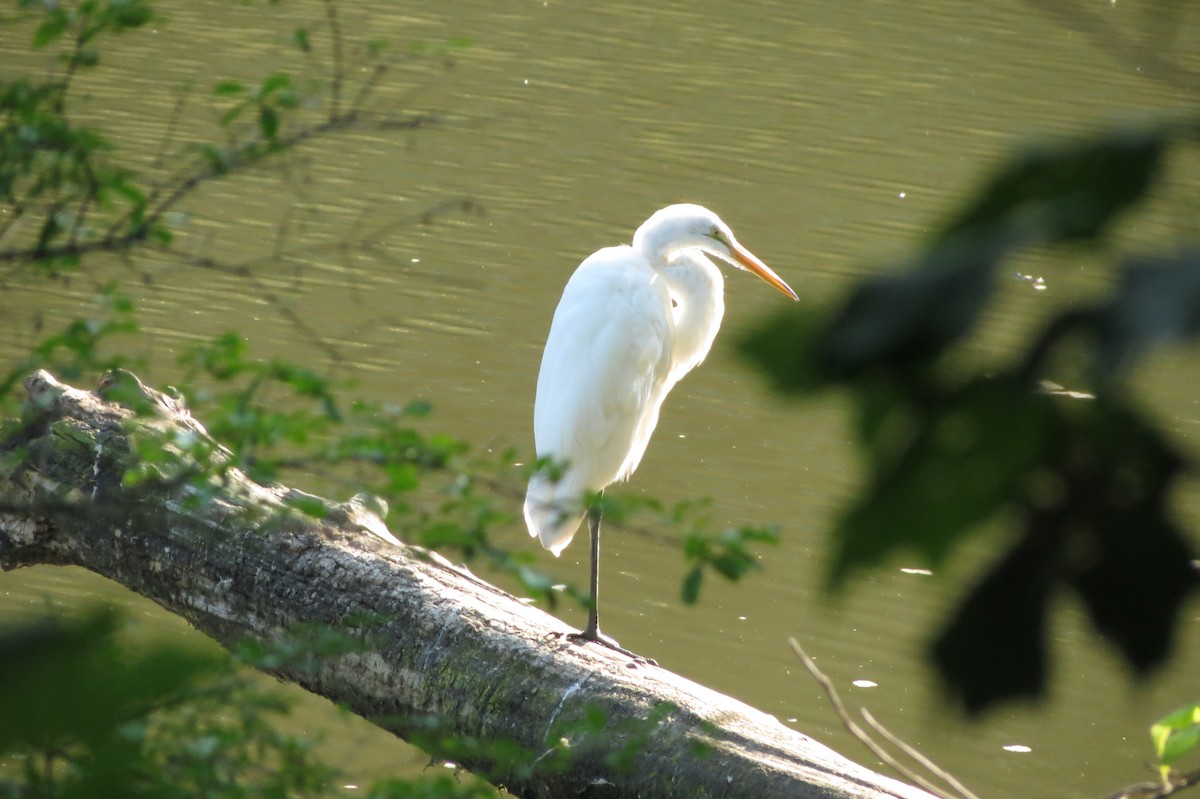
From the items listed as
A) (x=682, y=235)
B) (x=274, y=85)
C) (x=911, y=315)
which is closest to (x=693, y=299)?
(x=682, y=235)

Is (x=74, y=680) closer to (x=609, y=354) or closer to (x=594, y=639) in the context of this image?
(x=594, y=639)

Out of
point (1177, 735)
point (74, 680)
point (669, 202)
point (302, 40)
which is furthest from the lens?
point (669, 202)

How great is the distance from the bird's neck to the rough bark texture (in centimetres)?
156

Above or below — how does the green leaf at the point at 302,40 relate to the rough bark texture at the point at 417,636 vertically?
above

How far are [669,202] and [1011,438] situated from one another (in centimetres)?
→ 859

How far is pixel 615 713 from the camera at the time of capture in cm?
304

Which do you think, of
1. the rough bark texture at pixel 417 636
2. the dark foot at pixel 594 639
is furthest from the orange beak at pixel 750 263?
the rough bark texture at pixel 417 636

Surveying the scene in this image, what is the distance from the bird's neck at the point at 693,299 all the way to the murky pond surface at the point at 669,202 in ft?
0.81

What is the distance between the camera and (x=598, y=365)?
14.1 ft

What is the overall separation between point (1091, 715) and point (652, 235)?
7.71 feet

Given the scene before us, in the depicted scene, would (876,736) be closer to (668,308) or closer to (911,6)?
(668,308)

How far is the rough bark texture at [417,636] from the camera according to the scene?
2.92 m

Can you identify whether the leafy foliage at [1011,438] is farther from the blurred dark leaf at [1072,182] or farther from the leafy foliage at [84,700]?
the leafy foliage at [84,700]

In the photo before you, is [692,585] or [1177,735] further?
[1177,735]
